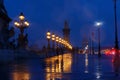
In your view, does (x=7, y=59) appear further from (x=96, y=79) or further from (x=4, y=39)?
(x=96, y=79)

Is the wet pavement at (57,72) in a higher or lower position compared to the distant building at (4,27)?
lower

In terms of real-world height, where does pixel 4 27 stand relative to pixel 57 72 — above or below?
above

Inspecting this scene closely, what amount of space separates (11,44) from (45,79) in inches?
2146

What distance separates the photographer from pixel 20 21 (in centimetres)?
7100

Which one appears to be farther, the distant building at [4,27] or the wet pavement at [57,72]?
the distant building at [4,27]

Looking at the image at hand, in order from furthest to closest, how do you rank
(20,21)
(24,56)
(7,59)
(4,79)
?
(24,56), (20,21), (7,59), (4,79)

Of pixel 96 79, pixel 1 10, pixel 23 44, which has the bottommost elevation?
pixel 96 79

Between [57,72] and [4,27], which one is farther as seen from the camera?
[4,27]

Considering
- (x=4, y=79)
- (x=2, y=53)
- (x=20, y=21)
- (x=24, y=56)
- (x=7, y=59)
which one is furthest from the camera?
(x=24, y=56)

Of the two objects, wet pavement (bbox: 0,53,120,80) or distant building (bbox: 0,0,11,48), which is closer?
wet pavement (bbox: 0,53,120,80)

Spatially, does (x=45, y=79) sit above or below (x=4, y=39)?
below

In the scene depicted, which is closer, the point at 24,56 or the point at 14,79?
the point at 14,79

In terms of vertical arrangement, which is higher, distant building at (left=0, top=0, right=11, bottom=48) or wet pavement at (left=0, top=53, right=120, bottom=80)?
distant building at (left=0, top=0, right=11, bottom=48)

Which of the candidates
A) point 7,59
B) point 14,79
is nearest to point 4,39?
point 7,59
